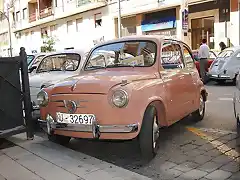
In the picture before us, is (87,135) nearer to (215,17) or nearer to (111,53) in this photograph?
(111,53)

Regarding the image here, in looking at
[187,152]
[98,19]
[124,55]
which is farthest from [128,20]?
[187,152]

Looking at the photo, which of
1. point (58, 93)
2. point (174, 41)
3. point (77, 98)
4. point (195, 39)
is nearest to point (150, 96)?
point (77, 98)

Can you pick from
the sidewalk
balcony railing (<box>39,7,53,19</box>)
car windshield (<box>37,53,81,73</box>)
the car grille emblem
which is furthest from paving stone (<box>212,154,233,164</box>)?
balcony railing (<box>39,7,53,19</box>)

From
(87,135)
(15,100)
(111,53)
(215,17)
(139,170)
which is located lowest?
(139,170)

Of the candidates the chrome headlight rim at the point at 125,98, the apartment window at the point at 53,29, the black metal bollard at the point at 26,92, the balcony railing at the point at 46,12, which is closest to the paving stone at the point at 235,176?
the chrome headlight rim at the point at 125,98

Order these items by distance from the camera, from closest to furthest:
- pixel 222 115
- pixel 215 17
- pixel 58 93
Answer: pixel 58 93 → pixel 222 115 → pixel 215 17

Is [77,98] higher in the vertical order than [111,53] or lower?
lower

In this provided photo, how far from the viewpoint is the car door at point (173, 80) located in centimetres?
513

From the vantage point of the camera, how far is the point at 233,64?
42.8 feet

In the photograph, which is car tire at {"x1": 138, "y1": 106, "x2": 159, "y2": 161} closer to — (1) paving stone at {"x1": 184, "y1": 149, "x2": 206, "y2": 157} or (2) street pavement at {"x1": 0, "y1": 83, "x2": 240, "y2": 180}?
(2) street pavement at {"x1": 0, "y1": 83, "x2": 240, "y2": 180}

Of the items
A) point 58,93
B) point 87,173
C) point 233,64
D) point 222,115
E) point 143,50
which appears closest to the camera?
point 87,173

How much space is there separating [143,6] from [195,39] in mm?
4530

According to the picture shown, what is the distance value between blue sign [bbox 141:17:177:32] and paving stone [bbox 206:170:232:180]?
59.5 feet

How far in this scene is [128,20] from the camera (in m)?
25.2
